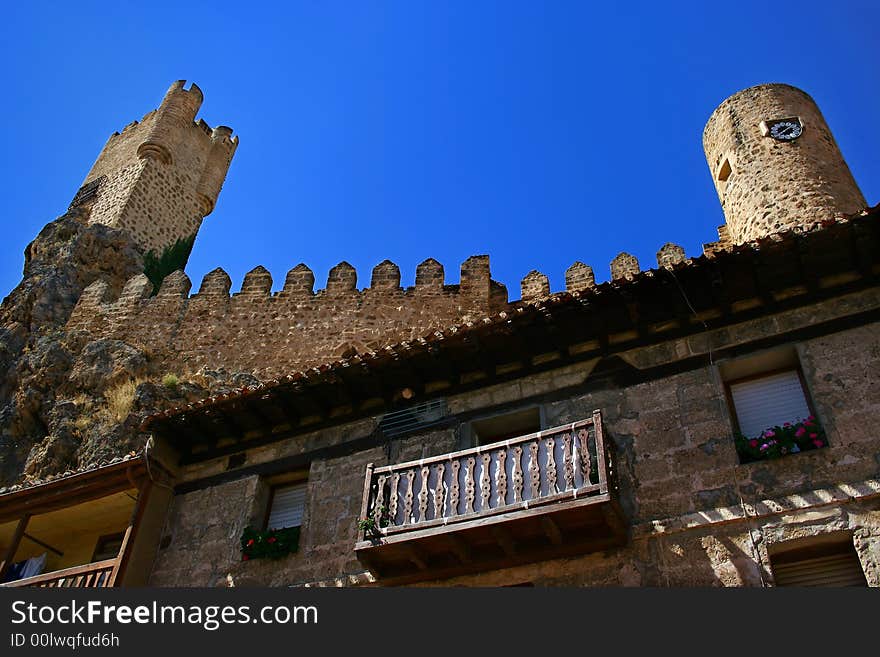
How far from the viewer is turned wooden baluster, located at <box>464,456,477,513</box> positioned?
31.9 feet

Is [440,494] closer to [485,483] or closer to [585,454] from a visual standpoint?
[485,483]

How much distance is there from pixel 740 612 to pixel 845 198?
13.6m

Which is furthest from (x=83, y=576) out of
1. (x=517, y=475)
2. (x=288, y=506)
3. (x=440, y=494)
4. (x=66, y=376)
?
(x=66, y=376)

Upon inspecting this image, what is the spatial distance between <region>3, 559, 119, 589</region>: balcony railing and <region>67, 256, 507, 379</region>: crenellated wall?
419 inches

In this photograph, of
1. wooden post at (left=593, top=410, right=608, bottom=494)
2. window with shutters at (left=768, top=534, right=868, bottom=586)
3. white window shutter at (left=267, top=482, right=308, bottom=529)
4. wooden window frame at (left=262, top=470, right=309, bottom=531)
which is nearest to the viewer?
window with shutters at (left=768, top=534, right=868, bottom=586)

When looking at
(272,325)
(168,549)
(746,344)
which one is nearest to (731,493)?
(746,344)

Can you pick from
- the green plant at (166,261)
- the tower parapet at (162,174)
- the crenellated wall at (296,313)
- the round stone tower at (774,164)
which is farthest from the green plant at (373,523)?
the tower parapet at (162,174)

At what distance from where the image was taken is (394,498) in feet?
33.0

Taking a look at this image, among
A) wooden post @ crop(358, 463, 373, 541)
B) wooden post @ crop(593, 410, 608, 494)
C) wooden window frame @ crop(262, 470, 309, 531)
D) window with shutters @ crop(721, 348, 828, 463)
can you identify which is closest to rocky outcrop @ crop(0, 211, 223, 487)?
wooden window frame @ crop(262, 470, 309, 531)

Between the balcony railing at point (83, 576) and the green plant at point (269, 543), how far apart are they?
1626mm

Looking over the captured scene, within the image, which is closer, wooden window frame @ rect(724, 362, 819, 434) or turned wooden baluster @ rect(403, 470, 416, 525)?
wooden window frame @ rect(724, 362, 819, 434)

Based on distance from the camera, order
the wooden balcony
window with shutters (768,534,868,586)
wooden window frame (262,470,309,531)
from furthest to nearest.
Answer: wooden window frame (262,470,309,531), the wooden balcony, window with shutters (768,534,868,586)

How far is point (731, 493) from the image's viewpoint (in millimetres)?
9078

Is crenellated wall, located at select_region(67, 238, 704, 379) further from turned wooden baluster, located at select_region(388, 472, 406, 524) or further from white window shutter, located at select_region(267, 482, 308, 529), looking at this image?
turned wooden baluster, located at select_region(388, 472, 406, 524)
